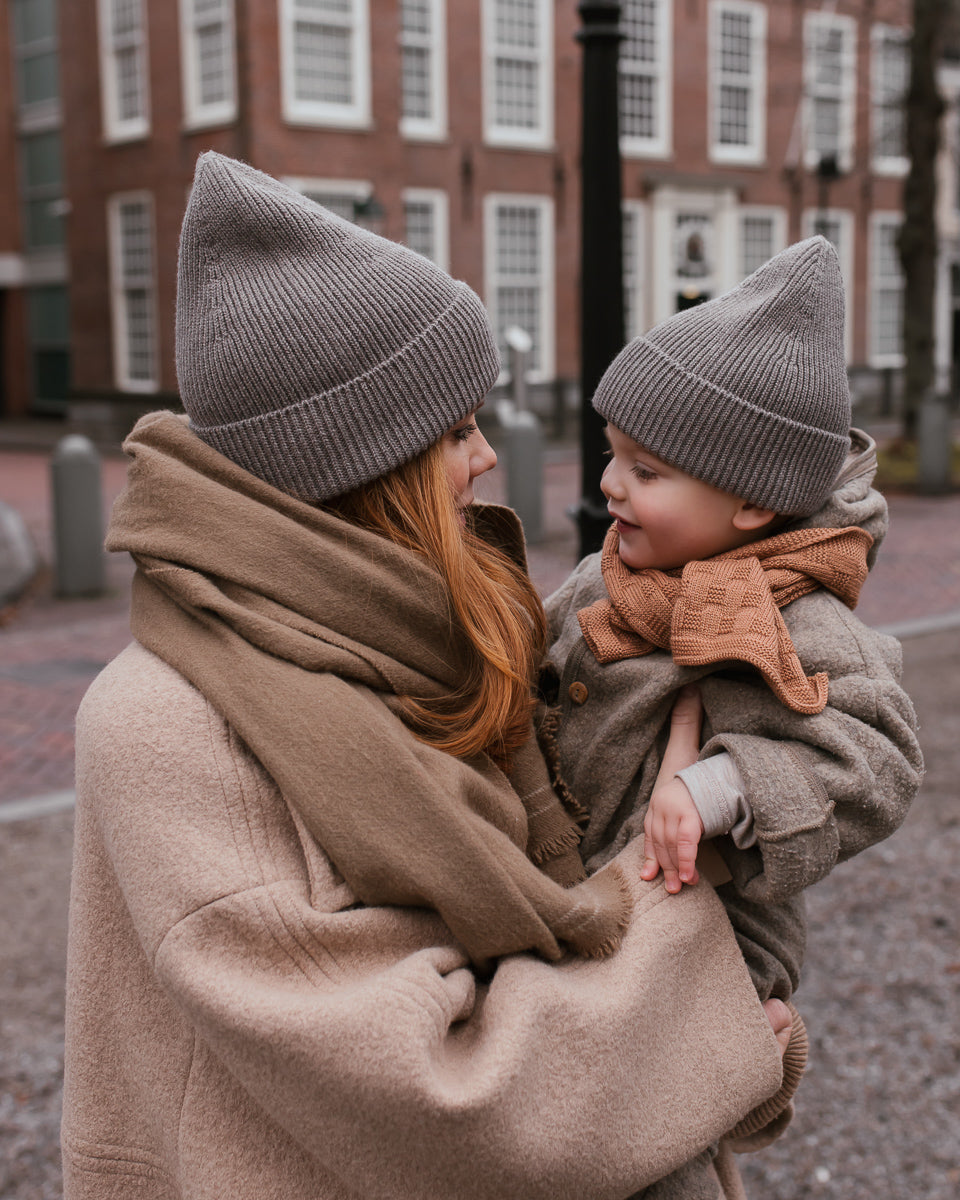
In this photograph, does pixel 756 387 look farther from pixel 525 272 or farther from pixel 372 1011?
pixel 525 272

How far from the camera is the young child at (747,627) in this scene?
1.48 meters

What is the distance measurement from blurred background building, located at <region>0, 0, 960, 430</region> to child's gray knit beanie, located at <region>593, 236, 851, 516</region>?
17634mm

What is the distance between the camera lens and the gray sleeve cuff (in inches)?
57.7

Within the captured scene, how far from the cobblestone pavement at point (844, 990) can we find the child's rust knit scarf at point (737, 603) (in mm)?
329

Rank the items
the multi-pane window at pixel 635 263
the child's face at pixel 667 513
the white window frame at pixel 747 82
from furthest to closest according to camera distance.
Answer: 1. the white window frame at pixel 747 82
2. the multi-pane window at pixel 635 263
3. the child's face at pixel 667 513

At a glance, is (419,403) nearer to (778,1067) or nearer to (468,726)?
(468,726)

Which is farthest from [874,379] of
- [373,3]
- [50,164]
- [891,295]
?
[50,164]

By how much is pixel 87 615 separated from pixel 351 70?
14951 millimetres

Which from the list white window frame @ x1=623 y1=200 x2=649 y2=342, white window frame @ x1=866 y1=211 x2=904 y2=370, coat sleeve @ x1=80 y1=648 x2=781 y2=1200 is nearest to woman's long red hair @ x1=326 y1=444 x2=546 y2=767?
coat sleeve @ x1=80 y1=648 x2=781 y2=1200

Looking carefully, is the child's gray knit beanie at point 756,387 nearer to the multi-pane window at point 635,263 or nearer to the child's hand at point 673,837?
the child's hand at point 673,837

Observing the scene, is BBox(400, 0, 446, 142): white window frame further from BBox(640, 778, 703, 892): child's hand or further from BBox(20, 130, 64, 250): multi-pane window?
BBox(640, 778, 703, 892): child's hand

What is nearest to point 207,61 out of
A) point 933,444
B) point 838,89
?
point 838,89

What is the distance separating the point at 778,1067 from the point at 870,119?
27570 millimetres

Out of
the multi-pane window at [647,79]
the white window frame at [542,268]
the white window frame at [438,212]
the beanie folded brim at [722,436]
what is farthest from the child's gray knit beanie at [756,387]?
the multi-pane window at [647,79]
